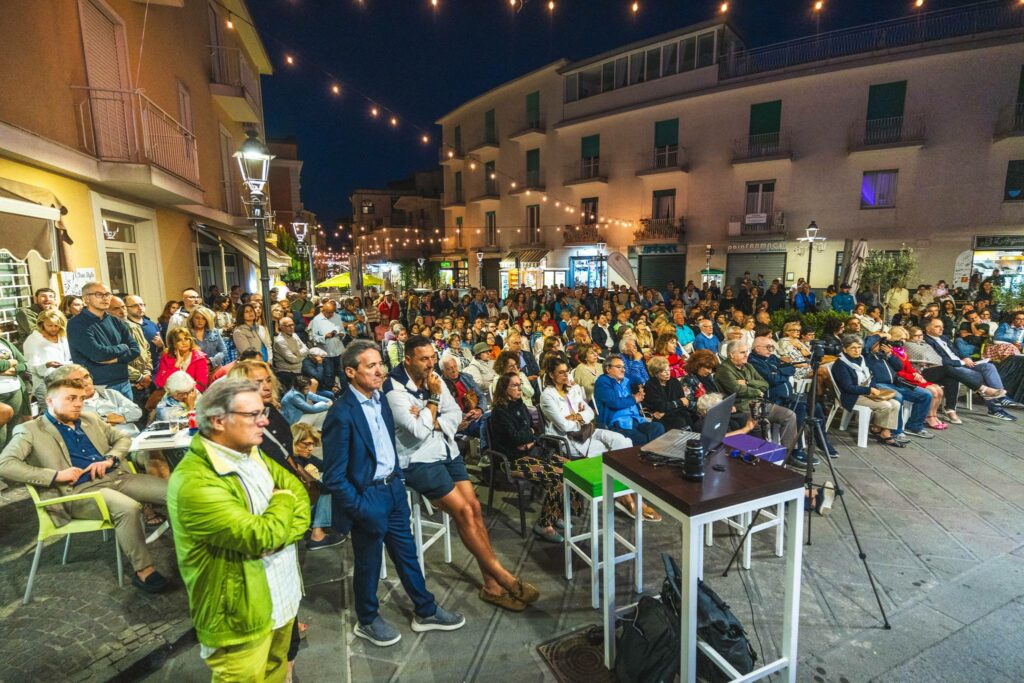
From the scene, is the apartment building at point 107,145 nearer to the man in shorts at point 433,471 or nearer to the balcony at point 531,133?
the man in shorts at point 433,471

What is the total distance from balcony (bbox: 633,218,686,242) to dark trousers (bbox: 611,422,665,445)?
666 inches

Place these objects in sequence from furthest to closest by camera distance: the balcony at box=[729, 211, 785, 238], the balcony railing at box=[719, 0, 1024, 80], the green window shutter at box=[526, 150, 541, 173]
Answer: the green window shutter at box=[526, 150, 541, 173], the balcony at box=[729, 211, 785, 238], the balcony railing at box=[719, 0, 1024, 80]

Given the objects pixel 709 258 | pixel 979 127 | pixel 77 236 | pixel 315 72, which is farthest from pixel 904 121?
pixel 77 236

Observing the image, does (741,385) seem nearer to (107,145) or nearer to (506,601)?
(506,601)

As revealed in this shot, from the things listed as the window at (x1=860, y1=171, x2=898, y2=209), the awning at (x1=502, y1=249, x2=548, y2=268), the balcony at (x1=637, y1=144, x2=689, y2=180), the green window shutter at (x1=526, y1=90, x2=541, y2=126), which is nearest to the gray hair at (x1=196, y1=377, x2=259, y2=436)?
the window at (x1=860, y1=171, x2=898, y2=209)

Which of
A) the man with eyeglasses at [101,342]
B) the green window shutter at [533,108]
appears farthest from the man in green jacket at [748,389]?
the green window shutter at [533,108]

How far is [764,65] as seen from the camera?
17.5 m

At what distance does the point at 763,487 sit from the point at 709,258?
18.9 meters

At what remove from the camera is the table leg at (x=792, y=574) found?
2.15 meters

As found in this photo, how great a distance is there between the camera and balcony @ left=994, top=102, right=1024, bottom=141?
45.9ft

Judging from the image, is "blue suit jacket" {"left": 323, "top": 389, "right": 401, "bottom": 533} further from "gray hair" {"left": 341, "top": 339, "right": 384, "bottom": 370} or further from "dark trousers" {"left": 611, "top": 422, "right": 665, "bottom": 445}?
"dark trousers" {"left": 611, "top": 422, "right": 665, "bottom": 445}

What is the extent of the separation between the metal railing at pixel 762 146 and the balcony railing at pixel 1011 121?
5443 millimetres

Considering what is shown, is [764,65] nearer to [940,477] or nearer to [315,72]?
[315,72]

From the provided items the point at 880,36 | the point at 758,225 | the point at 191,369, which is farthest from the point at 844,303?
the point at 191,369
